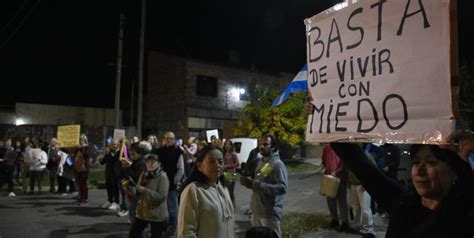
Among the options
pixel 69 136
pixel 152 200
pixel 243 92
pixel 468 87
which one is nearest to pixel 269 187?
pixel 152 200

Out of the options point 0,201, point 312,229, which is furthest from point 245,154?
point 312,229

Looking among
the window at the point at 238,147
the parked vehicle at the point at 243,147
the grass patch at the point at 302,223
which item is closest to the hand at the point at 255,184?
the grass patch at the point at 302,223

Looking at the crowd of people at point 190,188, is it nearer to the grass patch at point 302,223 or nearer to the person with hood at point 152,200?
the person with hood at point 152,200

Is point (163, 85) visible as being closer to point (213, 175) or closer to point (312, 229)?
point (312, 229)

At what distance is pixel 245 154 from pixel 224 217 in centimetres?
1691

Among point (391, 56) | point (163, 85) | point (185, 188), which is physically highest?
point (163, 85)

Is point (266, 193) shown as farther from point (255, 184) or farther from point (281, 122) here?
point (281, 122)

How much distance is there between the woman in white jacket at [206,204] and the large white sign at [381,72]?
1.03m

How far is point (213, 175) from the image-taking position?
3.67 m

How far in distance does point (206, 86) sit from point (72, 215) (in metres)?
21.4

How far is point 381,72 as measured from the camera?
8.54 feet

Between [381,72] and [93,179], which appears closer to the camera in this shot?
[381,72]

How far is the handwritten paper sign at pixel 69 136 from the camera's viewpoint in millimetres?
12883

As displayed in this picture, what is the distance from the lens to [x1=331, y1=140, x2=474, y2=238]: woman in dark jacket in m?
2.02
